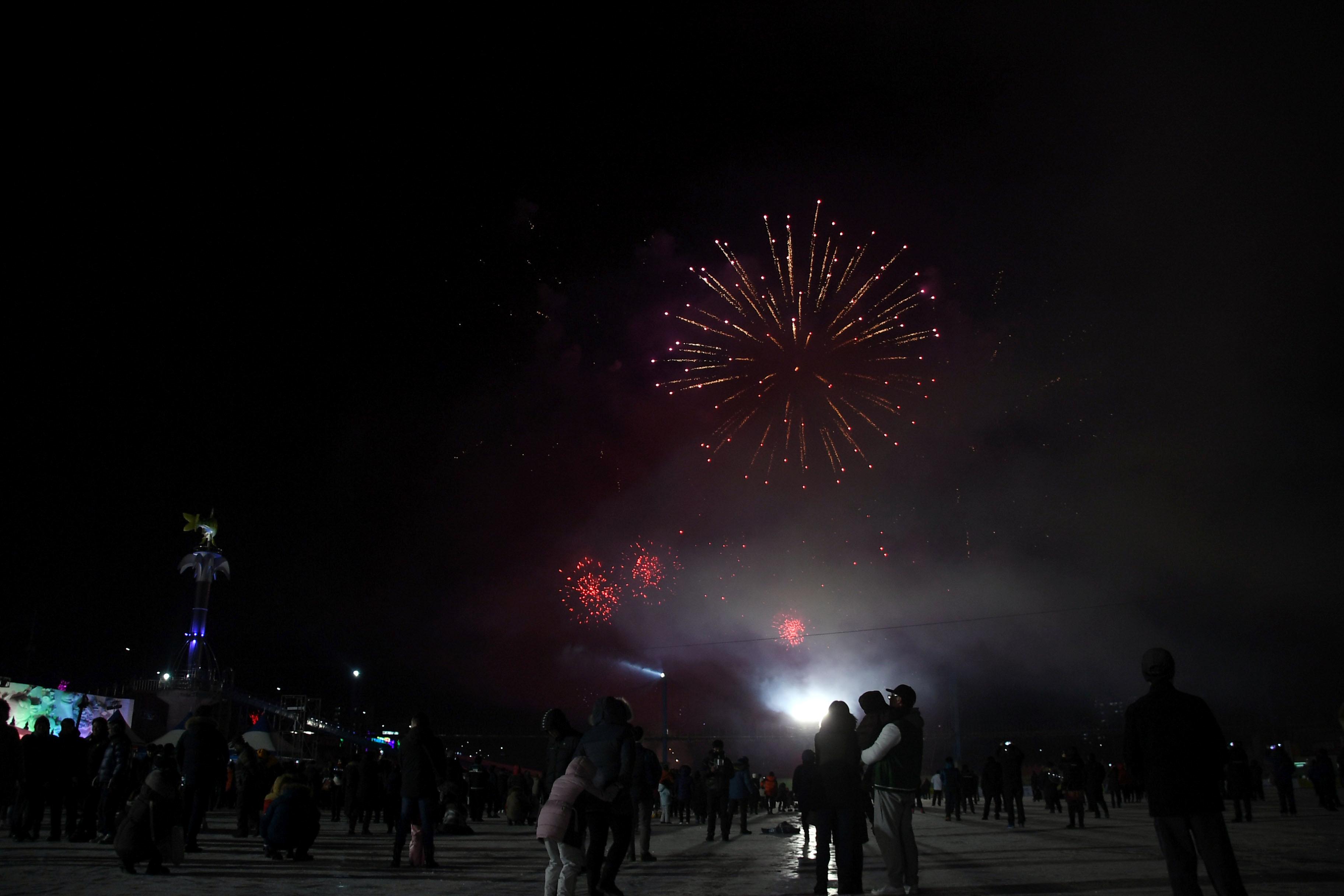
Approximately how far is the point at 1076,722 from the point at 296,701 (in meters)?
56.7

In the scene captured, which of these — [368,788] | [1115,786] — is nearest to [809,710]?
[1115,786]

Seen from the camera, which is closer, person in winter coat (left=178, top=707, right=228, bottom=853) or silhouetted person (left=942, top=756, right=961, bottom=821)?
person in winter coat (left=178, top=707, right=228, bottom=853)

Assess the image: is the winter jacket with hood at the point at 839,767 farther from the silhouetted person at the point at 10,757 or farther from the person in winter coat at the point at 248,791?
the silhouetted person at the point at 10,757

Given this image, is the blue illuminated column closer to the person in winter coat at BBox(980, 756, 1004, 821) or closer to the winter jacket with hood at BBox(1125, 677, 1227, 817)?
the person in winter coat at BBox(980, 756, 1004, 821)

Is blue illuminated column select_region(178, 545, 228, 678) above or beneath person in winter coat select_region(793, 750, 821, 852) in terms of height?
above

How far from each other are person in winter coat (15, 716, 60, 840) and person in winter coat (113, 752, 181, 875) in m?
3.04

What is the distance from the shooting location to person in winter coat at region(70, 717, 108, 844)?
39.4 ft

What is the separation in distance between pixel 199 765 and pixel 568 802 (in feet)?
21.3

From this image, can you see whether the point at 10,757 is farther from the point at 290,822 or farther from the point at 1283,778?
the point at 1283,778

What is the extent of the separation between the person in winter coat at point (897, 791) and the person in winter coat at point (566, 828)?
2.24 meters

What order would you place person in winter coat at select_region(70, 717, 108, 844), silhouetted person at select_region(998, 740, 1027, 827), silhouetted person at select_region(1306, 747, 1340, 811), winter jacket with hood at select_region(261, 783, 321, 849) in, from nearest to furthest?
winter jacket with hood at select_region(261, 783, 321, 849) < person in winter coat at select_region(70, 717, 108, 844) < silhouetted person at select_region(998, 740, 1027, 827) < silhouetted person at select_region(1306, 747, 1340, 811)

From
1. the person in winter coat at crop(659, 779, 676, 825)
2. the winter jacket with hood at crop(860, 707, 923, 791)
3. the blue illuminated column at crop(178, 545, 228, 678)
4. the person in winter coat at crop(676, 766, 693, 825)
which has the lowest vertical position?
the person in winter coat at crop(659, 779, 676, 825)

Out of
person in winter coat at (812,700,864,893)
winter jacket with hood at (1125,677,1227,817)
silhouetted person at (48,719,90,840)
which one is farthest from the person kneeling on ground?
winter jacket with hood at (1125,677,1227,817)

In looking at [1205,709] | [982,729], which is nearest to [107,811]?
[1205,709]
